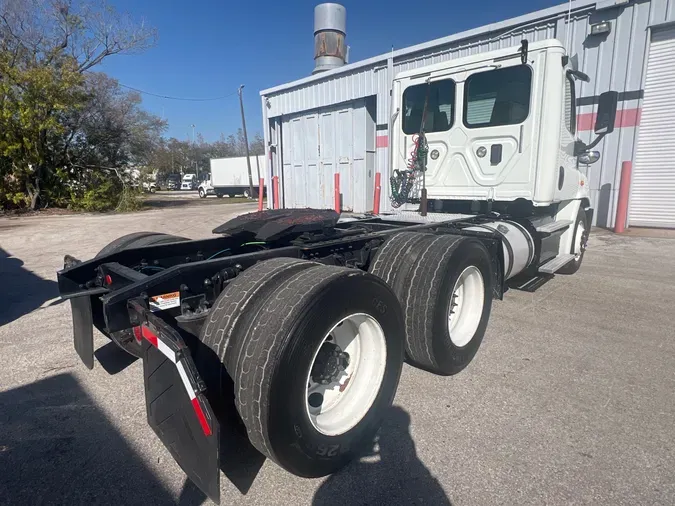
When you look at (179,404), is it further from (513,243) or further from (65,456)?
(513,243)

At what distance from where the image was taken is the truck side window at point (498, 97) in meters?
5.04

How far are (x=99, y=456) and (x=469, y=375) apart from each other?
260 cm

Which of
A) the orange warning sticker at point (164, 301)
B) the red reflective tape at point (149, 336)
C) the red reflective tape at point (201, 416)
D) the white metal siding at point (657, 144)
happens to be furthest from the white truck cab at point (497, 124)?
the white metal siding at point (657, 144)

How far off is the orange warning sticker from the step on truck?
1 centimetres

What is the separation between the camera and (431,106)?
5719 mm

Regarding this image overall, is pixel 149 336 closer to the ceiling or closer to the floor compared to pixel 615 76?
closer to the floor

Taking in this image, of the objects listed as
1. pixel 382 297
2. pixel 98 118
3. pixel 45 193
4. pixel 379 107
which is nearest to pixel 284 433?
pixel 382 297

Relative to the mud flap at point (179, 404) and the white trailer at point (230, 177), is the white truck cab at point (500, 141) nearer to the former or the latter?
the mud flap at point (179, 404)

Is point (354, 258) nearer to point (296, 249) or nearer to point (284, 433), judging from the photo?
point (296, 249)

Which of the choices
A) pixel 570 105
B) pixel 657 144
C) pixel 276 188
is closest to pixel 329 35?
pixel 276 188

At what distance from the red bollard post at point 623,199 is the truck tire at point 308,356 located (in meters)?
10.8

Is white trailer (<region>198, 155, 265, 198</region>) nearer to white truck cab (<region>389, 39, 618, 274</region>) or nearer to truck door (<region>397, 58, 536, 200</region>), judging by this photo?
white truck cab (<region>389, 39, 618, 274</region>)

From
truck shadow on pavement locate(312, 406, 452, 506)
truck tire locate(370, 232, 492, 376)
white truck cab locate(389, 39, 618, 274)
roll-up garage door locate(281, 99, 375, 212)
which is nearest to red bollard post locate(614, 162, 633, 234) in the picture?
white truck cab locate(389, 39, 618, 274)

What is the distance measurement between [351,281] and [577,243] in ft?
19.4
